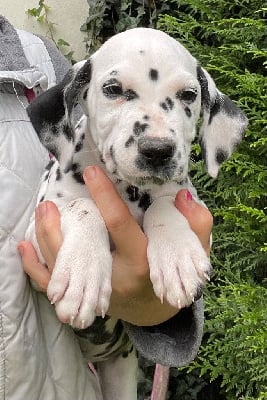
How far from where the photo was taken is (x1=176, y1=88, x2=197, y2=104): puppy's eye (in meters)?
2.45

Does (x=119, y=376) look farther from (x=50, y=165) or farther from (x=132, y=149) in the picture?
(x=132, y=149)

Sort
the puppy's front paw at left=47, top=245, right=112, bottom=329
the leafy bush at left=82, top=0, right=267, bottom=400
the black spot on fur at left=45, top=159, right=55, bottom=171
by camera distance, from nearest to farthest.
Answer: the puppy's front paw at left=47, top=245, right=112, bottom=329 < the black spot on fur at left=45, top=159, right=55, bottom=171 < the leafy bush at left=82, top=0, right=267, bottom=400

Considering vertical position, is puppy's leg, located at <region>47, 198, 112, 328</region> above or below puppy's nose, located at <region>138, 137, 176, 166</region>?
below

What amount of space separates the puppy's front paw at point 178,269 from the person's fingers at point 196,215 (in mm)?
126

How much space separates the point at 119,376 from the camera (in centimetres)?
294

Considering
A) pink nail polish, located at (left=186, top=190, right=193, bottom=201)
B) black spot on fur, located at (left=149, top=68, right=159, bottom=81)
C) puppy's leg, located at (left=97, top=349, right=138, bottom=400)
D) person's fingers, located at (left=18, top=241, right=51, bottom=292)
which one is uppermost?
black spot on fur, located at (left=149, top=68, right=159, bottom=81)

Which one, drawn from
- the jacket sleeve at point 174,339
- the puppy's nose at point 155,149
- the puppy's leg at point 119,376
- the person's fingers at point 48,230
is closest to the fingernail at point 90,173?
the person's fingers at point 48,230

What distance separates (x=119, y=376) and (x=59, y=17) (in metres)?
3.61

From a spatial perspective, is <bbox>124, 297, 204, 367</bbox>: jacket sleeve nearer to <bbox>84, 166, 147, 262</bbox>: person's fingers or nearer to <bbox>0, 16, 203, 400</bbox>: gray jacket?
<bbox>0, 16, 203, 400</bbox>: gray jacket

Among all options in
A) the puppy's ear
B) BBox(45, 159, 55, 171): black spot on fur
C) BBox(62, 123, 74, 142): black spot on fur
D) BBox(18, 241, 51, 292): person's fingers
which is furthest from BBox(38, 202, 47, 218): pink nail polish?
the puppy's ear

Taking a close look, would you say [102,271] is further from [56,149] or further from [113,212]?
[56,149]

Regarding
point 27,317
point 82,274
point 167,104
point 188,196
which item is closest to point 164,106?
point 167,104

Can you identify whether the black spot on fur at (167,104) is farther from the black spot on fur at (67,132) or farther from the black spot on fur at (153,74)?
the black spot on fur at (67,132)

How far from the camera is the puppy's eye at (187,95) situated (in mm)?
2451
